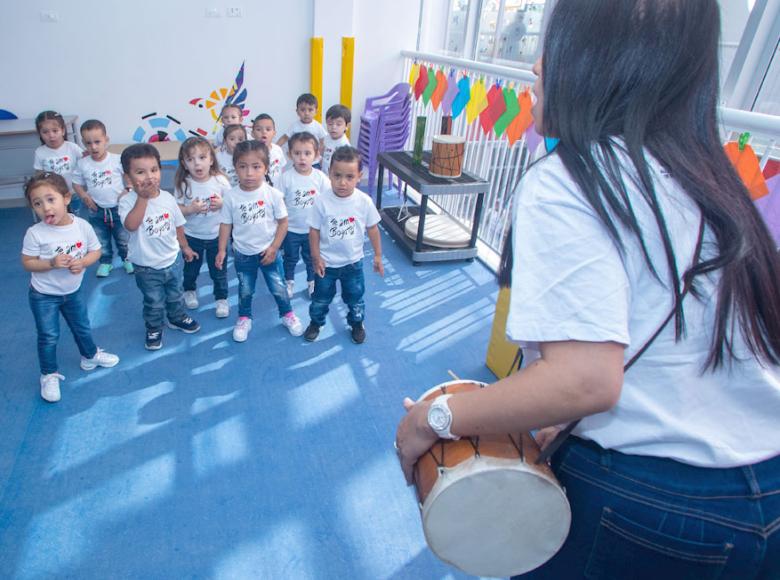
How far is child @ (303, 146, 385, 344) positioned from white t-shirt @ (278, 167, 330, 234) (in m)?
0.45

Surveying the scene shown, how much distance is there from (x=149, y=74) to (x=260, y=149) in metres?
3.17

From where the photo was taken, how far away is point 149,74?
16.8ft

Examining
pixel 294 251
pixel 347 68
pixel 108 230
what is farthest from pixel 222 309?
pixel 347 68

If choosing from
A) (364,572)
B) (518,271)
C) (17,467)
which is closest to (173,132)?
(17,467)

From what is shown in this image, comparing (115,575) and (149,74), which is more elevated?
(149,74)

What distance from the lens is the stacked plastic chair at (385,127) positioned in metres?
5.45

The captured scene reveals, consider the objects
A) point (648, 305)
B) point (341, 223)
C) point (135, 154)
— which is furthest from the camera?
point (341, 223)

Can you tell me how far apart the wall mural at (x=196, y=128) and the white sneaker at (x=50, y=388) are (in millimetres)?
3560

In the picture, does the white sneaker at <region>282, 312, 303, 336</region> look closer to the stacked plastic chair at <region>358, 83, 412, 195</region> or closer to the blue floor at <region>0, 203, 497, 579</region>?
the blue floor at <region>0, 203, 497, 579</region>

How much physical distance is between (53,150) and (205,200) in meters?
1.61

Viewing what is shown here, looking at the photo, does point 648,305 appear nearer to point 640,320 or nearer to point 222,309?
point 640,320

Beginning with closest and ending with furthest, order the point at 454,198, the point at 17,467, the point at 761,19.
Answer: the point at 17,467 < the point at 761,19 < the point at 454,198

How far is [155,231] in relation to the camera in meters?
2.66

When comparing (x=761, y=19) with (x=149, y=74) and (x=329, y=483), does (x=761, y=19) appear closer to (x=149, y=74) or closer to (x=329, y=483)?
(x=329, y=483)
